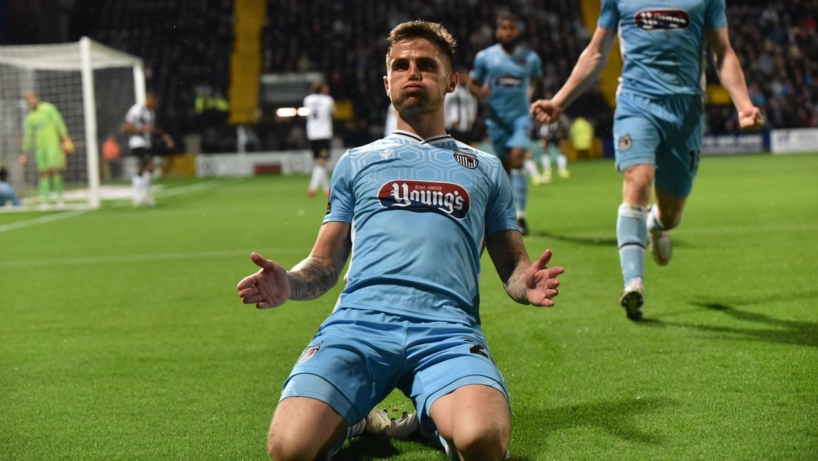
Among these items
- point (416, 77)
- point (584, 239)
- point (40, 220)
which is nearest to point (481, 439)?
point (416, 77)

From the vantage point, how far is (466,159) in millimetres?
3525

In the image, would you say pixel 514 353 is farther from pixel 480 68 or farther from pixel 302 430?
pixel 480 68

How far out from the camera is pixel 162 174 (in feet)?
104

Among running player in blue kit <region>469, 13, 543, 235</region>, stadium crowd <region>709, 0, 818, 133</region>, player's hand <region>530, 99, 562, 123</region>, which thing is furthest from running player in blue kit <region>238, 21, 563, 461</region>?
stadium crowd <region>709, 0, 818, 133</region>

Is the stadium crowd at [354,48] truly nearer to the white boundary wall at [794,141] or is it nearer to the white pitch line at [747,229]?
the white boundary wall at [794,141]

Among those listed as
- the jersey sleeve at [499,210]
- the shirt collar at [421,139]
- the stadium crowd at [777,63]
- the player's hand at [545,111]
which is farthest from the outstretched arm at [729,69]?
the stadium crowd at [777,63]

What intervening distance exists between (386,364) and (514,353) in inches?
74.9

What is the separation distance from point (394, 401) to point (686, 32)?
3.11 meters

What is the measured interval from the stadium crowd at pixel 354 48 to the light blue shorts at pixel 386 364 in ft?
92.3

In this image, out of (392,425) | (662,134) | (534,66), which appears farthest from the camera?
(534,66)

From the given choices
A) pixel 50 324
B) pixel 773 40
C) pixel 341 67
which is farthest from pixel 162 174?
pixel 50 324

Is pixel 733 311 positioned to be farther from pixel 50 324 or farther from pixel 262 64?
pixel 262 64

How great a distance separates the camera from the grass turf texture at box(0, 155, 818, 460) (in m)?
3.52

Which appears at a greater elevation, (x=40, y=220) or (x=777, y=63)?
(x=777, y=63)
